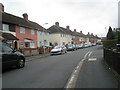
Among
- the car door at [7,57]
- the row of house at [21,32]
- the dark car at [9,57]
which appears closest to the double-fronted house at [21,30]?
the row of house at [21,32]

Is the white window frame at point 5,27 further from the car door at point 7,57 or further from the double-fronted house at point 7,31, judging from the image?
the car door at point 7,57

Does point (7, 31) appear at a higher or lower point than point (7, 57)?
higher

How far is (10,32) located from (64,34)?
35282 mm

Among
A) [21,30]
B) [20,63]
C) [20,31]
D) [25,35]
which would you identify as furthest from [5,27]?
[20,63]

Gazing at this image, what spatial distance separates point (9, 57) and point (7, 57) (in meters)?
0.23

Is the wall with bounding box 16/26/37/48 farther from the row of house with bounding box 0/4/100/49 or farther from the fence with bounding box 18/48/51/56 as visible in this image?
the fence with bounding box 18/48/51/56

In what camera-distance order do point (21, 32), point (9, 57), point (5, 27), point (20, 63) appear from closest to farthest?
point (9, 57) → point (20, 63) → point (5, 27) → point (21, 32)

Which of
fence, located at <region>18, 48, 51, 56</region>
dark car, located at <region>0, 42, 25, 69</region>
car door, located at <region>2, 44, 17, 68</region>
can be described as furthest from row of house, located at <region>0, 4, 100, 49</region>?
car door, located at <region>2, 44, 17, 68</region>

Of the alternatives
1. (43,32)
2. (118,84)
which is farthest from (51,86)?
(43,32)

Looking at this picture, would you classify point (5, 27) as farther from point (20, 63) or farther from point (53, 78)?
point (53, 78)

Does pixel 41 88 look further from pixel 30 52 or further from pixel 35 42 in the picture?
pixel 35 42

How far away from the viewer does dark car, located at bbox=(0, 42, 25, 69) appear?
9.58 m

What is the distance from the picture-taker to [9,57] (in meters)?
10.1

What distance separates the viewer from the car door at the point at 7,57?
9562 millimetres
